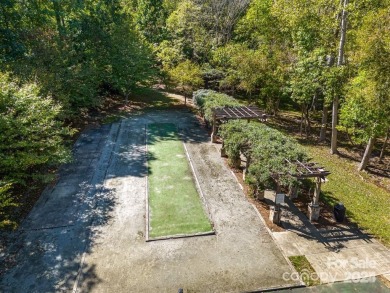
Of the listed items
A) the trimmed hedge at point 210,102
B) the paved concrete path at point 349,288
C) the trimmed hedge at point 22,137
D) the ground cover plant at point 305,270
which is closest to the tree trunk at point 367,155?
the trimmed hedge at point 210,102

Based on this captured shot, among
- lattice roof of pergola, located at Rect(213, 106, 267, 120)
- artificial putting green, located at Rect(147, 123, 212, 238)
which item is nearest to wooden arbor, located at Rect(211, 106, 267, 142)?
lattice roof of pergola, located at Rect(213, 106, 267, 120)

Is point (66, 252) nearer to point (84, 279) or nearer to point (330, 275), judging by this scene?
point (84, 279)

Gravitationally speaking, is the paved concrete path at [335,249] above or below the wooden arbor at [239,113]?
below

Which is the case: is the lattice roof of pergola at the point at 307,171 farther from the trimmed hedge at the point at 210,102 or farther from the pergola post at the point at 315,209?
the trimmed hedge at the point at 210,102

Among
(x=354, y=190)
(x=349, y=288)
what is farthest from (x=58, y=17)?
(x=349, y=288)

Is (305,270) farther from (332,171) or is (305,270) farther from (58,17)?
(58,17)

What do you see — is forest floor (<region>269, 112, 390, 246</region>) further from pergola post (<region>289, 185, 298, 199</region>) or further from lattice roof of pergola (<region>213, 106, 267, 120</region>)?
lattice roof of pergola (<region>213, 106, 267, 120</region>)

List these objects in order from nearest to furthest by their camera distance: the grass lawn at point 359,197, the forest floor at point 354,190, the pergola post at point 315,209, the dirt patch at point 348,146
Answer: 1. the pergola post at point 315,209
2. the grass lawn at point 359,197
3. the forest floor at point 354,190
4. the dirt patch at point 348,146
